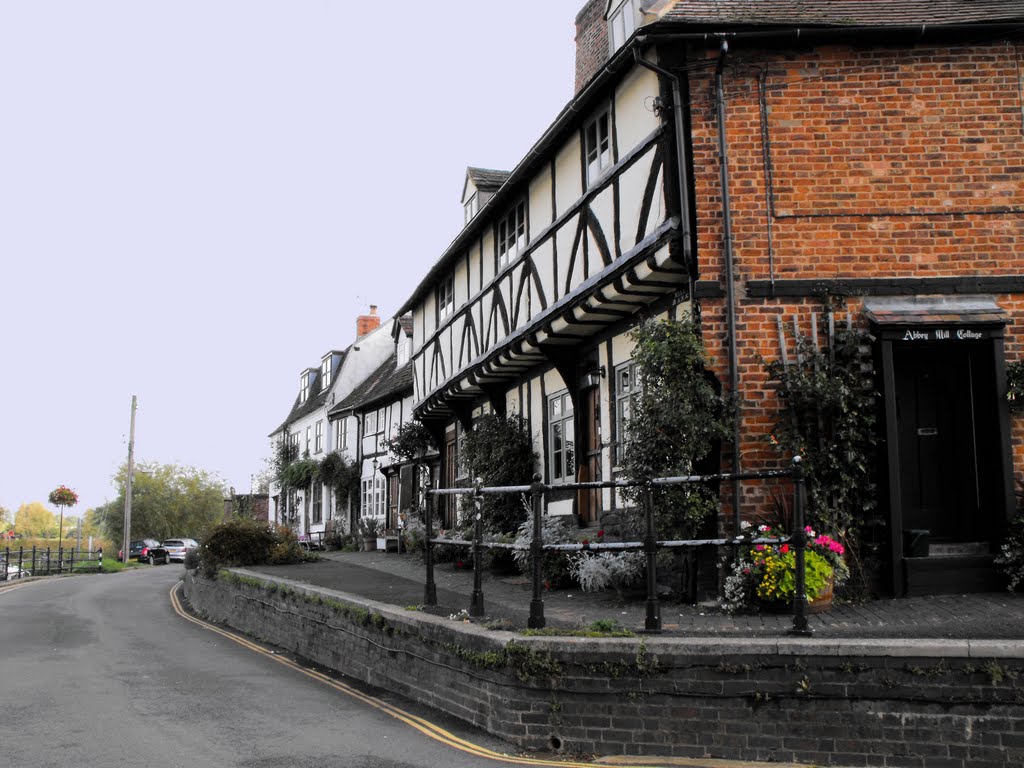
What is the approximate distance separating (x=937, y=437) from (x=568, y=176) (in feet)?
19.6

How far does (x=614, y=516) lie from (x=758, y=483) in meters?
2.65

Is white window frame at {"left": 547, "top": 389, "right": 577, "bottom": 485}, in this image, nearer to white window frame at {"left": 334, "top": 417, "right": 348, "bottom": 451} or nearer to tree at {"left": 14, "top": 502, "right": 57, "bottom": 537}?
white window frame at {"left": 334, "top": 417, "right": 348, "bottom": 451}

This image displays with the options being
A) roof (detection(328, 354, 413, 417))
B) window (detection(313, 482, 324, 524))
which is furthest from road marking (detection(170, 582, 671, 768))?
window (detection(313, 482, 324, 524))

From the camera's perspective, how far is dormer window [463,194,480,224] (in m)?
20.0

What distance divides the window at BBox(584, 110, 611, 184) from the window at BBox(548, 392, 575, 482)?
360 centimetres

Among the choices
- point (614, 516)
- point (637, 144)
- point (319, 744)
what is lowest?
point (319, 744)

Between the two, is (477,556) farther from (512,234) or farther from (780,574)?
(512,234)

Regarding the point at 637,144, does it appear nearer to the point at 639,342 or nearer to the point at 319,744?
the point at 639,342

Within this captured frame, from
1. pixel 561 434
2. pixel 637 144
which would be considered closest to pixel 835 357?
pixel 637 144

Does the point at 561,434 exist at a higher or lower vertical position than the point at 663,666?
higher

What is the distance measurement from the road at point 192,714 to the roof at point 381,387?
587 inches

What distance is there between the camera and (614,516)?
11.9 meters

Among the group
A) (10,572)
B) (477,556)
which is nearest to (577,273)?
(477,556)

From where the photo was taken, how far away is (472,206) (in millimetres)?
20312
